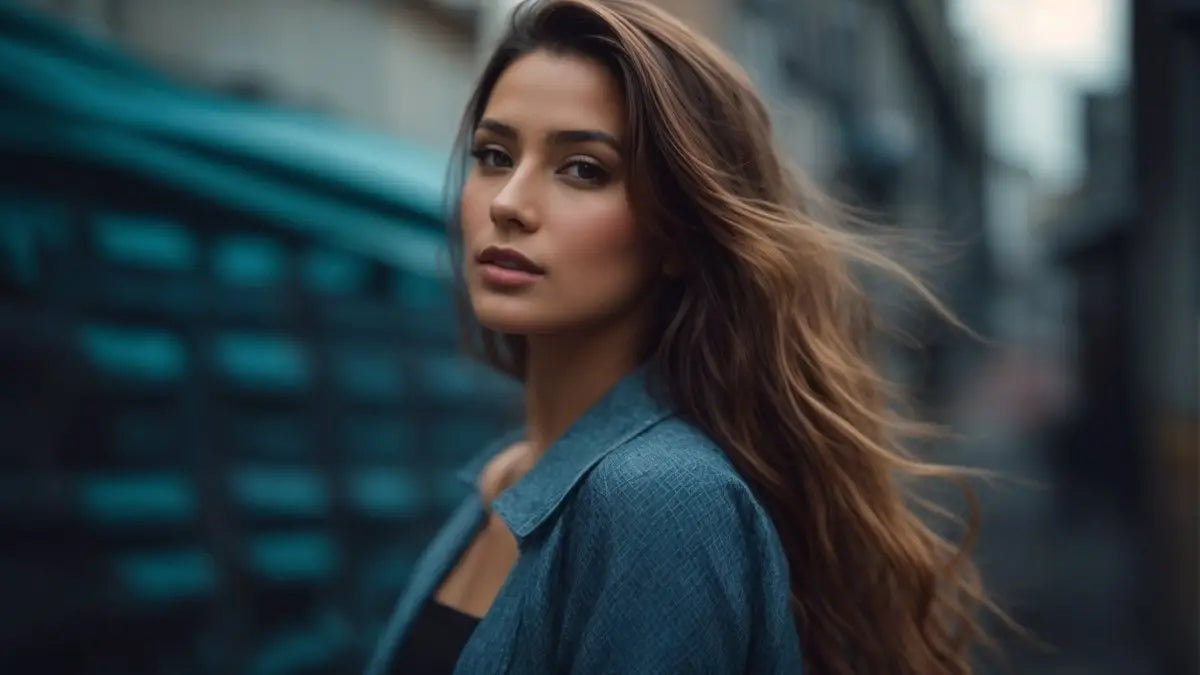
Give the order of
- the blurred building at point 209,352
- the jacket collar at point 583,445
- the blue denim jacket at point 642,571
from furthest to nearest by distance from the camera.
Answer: the blurred building at point 209,352 < the jacket collar at point 583,445 < the blue denim jacket at point 642,571

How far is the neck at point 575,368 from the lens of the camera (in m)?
1.64

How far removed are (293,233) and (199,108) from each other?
0.38 metres

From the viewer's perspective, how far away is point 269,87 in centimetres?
416

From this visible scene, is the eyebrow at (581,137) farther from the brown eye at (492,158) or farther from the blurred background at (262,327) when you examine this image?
the blurred background at (262,327)

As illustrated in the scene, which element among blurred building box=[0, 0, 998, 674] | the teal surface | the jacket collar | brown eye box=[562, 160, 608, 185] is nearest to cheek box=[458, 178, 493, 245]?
brown eye box=[562, 160, 608, 185]

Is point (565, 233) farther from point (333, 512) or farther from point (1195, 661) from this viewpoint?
point (1195, 661)

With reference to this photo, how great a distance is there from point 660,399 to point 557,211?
0.27 metres

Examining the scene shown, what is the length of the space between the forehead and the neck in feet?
0.91

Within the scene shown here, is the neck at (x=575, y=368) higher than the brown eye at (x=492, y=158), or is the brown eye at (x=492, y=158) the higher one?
the brown eye at (x=492, y=158)

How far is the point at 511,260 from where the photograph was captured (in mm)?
1511

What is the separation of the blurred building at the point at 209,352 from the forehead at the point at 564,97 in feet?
2.32

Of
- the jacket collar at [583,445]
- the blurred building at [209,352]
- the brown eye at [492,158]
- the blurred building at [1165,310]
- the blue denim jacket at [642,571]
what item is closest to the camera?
the blue denim jacket at [642,571]

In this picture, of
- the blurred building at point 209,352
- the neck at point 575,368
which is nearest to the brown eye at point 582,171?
the neck at point 575,368

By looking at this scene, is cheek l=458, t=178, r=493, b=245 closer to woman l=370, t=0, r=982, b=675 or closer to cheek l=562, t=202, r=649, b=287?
woman l=370, t=0, r=982, b=675
